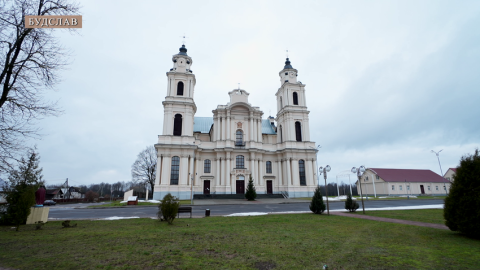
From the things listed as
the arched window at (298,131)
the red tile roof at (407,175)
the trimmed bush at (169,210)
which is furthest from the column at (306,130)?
the trimmed bush at (169,210)

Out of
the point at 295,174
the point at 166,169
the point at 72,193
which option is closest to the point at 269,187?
the point at 295,174

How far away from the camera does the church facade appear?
35.4 metres

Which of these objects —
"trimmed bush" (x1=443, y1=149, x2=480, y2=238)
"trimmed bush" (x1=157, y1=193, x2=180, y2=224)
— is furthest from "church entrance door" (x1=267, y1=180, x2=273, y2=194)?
"trimmed bush" (x1=443, y1=149, x2=480, y2=238)

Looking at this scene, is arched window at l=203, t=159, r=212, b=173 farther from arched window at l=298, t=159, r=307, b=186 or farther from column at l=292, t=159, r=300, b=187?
arched window at l=298, t=159, r=307, b=186

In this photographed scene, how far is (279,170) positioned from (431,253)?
3553 cm

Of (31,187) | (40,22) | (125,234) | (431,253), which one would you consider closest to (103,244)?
(125,234)

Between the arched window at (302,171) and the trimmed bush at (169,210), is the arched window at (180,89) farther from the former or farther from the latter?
the trimmed bush at (169,210)

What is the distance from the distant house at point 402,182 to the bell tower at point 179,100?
129 ft

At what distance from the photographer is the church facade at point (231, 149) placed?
35422 mm

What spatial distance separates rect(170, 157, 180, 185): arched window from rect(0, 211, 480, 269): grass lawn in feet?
87.4

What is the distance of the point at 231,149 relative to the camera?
38.3 metres

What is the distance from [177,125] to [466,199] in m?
35.2

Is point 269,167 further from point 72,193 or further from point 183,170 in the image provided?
point 72,193

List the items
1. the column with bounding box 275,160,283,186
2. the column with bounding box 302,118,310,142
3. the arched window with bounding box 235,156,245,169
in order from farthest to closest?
1. the column with bounding box 302,118,310,142
2. the column with bounding box 275,160,283,186
3. the arched window with bounding box 235,156,245,169
